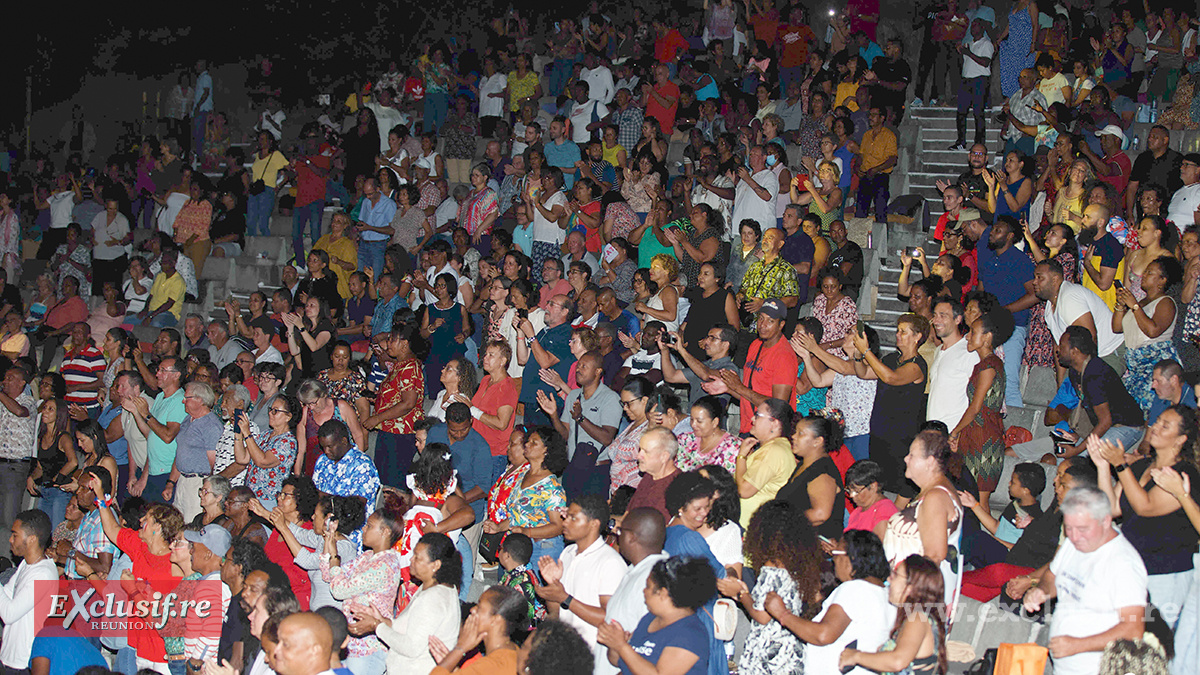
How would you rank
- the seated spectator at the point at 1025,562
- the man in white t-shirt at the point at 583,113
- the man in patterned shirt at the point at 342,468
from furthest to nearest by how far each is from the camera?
the man in white t-shirt at the point at 583,113
the man in patterned shirt at the point at 342,468
the seated spectator at the point at 1025,562

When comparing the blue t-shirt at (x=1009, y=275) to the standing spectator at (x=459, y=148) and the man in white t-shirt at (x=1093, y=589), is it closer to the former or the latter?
the man in white t-shirt at (x=1093, y=589)

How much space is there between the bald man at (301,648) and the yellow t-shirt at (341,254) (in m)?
6.98

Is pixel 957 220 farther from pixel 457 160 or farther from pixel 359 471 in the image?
pixel 457 160

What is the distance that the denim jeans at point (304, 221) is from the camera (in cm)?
1280

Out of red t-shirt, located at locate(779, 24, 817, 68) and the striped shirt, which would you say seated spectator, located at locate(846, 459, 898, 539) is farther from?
red t-shirt, located at locate(779, 24, 817, 68)

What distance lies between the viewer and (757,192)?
9961 mm

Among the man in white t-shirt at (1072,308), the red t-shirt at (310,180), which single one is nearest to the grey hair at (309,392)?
the man in white t-shirt at (1072,308)

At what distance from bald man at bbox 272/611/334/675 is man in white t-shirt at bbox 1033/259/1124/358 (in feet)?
16.5

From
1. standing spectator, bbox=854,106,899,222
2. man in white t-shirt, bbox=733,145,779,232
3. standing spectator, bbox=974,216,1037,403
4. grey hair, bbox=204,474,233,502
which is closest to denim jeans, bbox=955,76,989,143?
standing spectator, bbox=854,106,899,222

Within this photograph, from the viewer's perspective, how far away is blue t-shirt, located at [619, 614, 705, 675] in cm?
432

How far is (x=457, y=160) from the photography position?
13461mm

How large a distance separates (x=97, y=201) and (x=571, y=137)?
20.9 feet

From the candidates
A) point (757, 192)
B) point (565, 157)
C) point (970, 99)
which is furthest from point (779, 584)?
point (970, 99)

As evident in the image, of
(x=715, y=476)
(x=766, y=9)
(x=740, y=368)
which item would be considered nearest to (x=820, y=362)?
(x=740, y=368)
